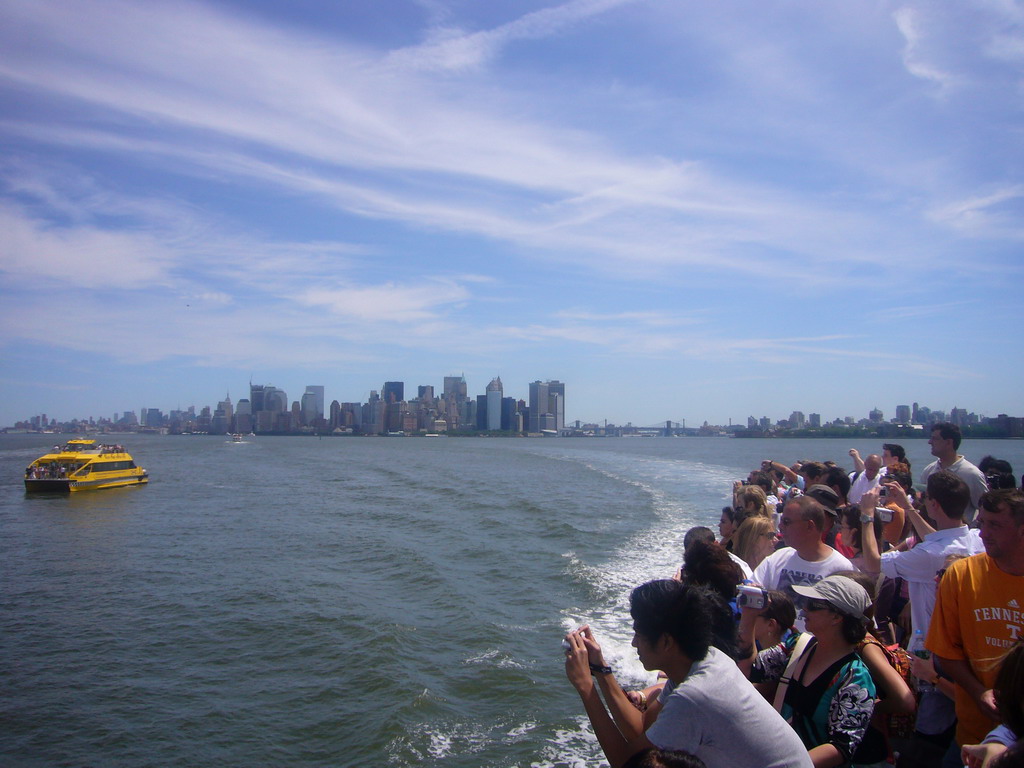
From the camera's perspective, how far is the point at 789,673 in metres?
3.62

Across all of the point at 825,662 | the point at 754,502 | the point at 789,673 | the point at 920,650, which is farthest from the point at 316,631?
the point at 825,662

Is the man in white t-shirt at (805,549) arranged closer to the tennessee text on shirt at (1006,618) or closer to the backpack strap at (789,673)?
the backpack strap at (789,673)

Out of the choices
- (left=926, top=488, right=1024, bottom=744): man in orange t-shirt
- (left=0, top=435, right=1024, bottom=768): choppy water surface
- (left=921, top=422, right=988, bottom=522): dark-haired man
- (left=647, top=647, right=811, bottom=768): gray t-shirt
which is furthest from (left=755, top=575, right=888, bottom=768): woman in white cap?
(left=0, top=435, right=1024, bottom=768): choppy water surface

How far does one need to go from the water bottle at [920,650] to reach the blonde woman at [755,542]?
5.47 feet

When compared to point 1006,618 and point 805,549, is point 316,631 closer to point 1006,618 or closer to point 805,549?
point 805,549

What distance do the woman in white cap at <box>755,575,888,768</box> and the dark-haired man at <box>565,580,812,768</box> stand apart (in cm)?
56

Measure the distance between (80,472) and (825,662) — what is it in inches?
1754

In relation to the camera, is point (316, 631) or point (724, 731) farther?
point (316, 631)

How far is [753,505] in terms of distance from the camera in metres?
7.04

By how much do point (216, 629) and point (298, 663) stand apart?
2908 millimetres

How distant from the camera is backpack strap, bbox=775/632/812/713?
360 centimetres

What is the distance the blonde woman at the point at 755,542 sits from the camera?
20.0 ft

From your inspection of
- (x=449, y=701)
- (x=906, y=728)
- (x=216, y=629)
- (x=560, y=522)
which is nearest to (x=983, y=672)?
(x=906, y=728)

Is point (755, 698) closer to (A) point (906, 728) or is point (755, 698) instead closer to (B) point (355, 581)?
(A) point (906, 728)
